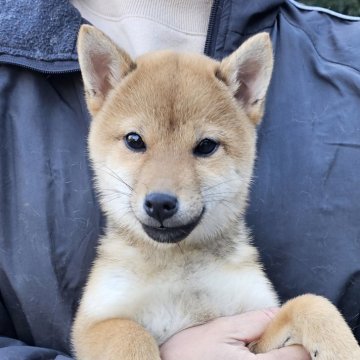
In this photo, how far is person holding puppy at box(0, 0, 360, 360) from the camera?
103 inches

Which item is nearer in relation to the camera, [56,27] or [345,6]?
[56,27]

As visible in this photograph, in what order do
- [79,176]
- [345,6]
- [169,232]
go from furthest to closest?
[345,6] < [79,176] < [169,232]

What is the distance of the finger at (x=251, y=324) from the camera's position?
2420 millimetres

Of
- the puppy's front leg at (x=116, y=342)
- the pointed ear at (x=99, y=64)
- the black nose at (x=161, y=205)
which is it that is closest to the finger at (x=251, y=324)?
the puppy's front leg at (x=116, y=342)

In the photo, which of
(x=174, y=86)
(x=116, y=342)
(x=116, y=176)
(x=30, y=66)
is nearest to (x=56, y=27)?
(x=30, y=66)

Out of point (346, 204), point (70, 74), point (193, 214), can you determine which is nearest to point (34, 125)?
point (70, 74)

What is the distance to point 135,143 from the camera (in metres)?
2.64

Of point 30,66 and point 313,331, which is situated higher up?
point 30,66

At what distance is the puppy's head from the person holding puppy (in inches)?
3.5

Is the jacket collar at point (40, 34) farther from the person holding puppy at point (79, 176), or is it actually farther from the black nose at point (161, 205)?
the black nose at point (161, 205)

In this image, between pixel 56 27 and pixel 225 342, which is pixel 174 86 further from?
pixel 225 342

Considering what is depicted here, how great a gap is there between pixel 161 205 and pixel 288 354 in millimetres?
757

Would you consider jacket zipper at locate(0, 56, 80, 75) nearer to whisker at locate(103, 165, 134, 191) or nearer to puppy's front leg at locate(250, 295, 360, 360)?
whisker at locate(103, 165, 134, 191)

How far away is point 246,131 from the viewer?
2.80m
